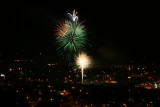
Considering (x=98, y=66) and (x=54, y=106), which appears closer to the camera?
(x=54, y=106)

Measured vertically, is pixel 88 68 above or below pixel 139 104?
above

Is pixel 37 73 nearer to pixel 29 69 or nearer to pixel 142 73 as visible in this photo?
pixel 29 69

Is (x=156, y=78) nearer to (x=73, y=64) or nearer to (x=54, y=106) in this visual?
(x=73, y=64)

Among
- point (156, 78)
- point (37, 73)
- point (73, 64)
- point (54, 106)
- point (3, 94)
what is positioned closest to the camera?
point (3, 94)

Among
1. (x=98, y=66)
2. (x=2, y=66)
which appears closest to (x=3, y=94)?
(x=2, y=66)

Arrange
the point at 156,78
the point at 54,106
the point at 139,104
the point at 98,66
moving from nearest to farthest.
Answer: the point at 54,106, the point at 139,104, the point at 156,78, the point at 98,66

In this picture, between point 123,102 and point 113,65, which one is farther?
point 113,65

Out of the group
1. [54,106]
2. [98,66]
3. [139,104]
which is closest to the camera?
[54,106]

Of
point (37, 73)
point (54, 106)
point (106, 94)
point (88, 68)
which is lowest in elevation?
point (54, 106)

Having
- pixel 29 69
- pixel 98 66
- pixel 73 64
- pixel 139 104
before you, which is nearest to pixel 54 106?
pixel 139 104
